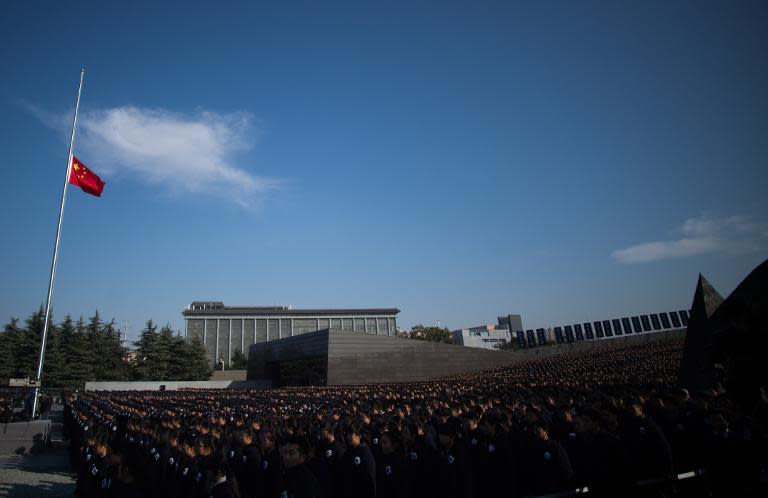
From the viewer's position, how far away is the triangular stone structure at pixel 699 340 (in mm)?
9250

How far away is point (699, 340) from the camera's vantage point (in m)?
9.28

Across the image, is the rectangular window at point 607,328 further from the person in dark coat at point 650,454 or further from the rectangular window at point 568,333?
the person in dark coat at point 650,454

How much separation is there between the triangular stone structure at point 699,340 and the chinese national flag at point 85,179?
1061 inches

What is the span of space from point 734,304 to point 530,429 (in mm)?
3356

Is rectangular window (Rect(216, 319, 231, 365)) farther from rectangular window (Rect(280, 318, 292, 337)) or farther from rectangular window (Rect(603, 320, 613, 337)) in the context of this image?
rectangular window (Rect(603, 320, 613, 337))

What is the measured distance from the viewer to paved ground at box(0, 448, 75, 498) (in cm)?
1059

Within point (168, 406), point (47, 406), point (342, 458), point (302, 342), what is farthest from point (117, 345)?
point (342, 458)

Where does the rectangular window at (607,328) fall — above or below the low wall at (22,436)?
above

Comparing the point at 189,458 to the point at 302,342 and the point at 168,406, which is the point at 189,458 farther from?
the point at 302,342

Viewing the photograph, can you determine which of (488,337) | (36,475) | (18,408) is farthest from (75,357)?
(488,337)

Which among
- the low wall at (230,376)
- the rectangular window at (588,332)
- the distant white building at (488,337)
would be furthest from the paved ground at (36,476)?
the distant white building at (488,337)

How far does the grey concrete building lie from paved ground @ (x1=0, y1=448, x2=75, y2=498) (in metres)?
89.0

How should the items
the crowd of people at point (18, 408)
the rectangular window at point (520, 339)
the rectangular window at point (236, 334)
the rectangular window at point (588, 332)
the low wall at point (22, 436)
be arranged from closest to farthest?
the low wall at point (22, 436), the crowd of people at point (18, 408), the rectangular window at point (588, 332), the rectangular window at point (520, 339), the rectangular window at point (236, 334)

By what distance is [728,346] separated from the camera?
219 inches
